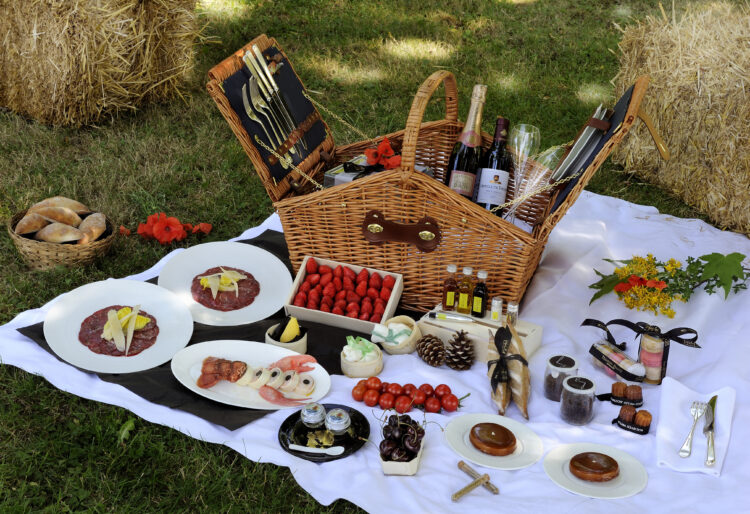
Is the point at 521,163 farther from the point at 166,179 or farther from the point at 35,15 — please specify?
the point at 35,15

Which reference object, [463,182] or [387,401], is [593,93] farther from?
[387,401]

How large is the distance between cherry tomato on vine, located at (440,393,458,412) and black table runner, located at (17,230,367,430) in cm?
45

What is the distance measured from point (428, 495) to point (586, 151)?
152 cm

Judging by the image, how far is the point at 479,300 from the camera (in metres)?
2.79


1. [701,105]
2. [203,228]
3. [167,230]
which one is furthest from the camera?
[701,105]

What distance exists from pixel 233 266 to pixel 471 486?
5.14ft

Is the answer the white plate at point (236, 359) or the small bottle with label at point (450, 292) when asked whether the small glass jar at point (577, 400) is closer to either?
the small bottle with label at point (450, 292)

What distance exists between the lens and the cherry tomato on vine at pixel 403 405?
2.46 m

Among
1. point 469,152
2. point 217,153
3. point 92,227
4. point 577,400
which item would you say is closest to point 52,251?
point 92,227

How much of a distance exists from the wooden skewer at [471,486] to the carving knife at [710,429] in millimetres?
700

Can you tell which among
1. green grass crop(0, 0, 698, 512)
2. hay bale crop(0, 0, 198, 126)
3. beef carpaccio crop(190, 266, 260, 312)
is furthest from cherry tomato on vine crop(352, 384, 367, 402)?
hay bale crop(0, 0, 198, 126)

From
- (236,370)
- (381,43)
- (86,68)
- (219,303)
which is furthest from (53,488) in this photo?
(381,43)

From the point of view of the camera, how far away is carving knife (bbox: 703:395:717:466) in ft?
7.29

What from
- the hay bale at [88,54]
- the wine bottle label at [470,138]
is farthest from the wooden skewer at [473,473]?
the hay bale at [88,54]
